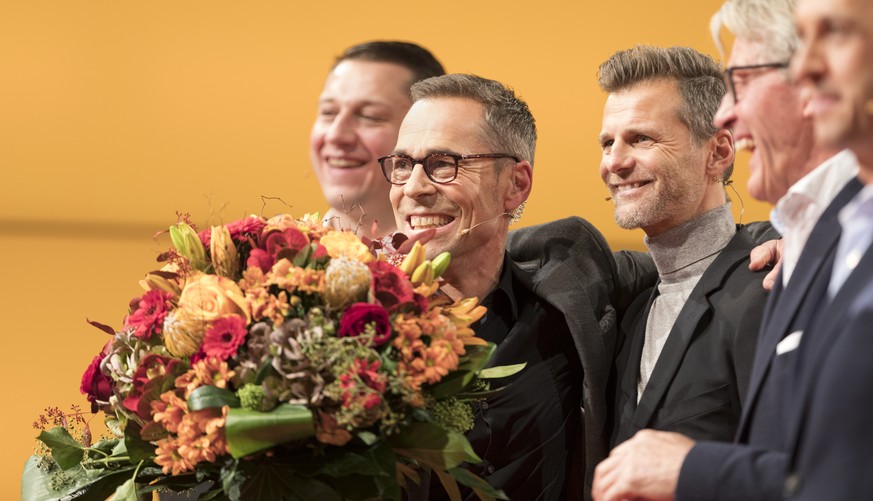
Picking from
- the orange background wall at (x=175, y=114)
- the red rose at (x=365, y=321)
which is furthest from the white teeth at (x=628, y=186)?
the orange background wall at (x=175, y=114)

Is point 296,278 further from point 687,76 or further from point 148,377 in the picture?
point 687,76

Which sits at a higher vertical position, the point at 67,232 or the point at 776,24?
the point at 776,24

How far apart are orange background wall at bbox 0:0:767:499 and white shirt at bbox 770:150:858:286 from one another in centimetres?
283

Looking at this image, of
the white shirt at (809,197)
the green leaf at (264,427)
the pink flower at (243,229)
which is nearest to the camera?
the white shirt at (809,197)

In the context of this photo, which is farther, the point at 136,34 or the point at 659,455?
the point at 136,34

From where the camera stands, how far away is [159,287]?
1.75m

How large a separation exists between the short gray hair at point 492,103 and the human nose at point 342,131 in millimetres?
657

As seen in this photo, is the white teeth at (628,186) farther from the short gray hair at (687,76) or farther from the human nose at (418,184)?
the human nose at (418,184)

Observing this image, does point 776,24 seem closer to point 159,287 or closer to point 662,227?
point 662,227

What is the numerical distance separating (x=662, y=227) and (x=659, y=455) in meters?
1.01

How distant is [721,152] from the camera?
2283 mm

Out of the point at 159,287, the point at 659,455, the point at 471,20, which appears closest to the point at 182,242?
the point at 159,287

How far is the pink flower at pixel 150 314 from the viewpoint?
169 cm

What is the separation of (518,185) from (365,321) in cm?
99
